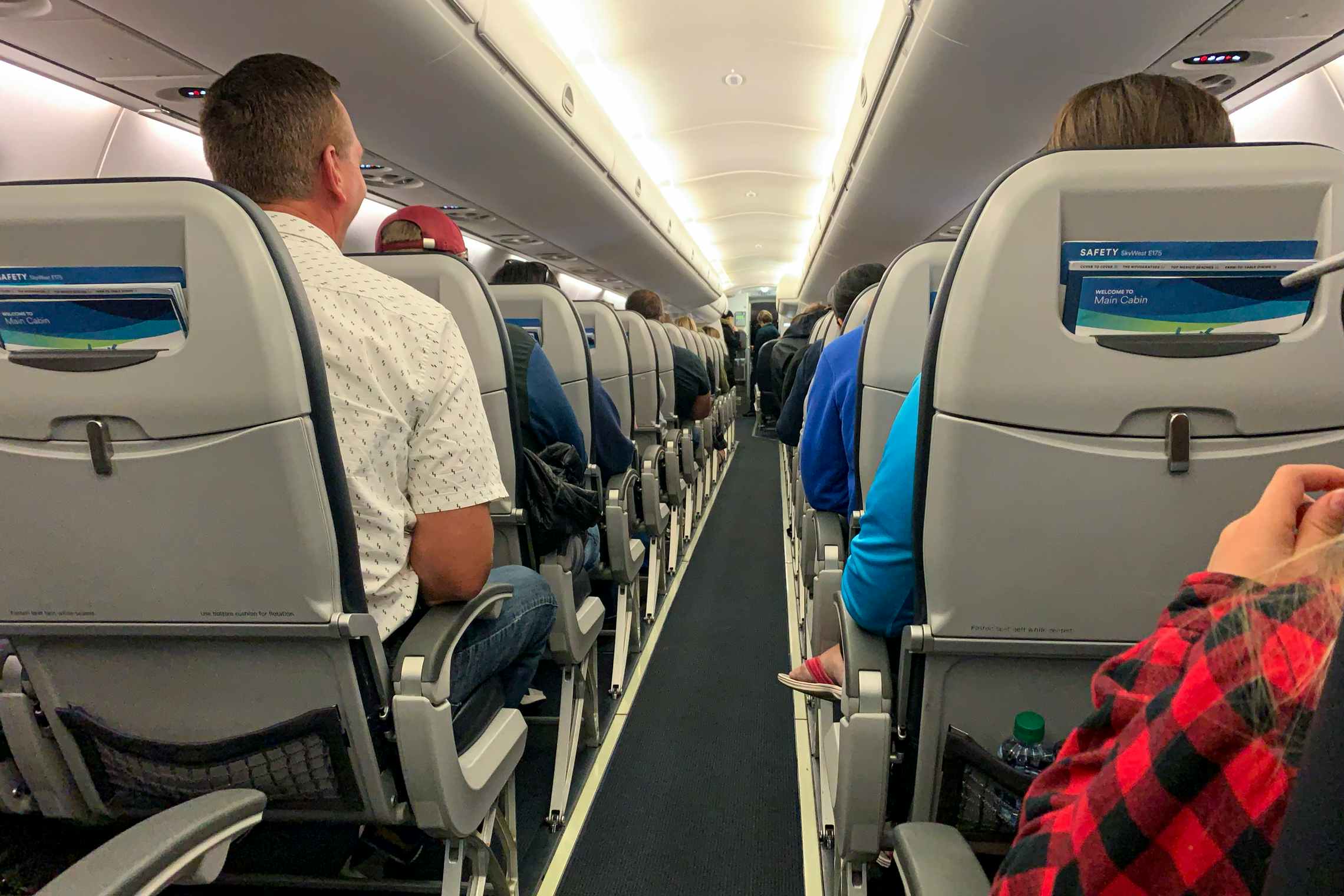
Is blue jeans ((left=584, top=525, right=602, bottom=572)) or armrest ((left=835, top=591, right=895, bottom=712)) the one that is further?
blue jeans ((left=584, top=525, right=602, bottom=572))

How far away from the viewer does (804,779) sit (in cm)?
265

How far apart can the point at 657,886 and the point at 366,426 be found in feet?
5.51

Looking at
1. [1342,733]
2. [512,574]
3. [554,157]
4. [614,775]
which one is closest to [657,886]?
[614,775]

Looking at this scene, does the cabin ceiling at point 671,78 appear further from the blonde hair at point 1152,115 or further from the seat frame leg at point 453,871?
the seat frame leg at point 453,871

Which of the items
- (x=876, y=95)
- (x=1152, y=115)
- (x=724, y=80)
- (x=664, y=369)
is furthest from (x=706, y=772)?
(x=724, y=80)

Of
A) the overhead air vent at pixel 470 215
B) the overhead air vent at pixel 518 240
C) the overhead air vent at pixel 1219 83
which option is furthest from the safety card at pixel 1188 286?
the overhead air vent at pixel 518 240

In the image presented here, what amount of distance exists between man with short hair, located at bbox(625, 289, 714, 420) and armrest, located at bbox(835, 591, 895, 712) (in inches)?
174

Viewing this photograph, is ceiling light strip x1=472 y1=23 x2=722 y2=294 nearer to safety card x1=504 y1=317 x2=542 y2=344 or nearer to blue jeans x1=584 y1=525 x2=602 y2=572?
safety card x1=504 y1=317 x2=542 y2=344

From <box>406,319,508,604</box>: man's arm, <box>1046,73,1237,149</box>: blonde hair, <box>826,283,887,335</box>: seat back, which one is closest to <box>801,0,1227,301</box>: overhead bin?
<box>826,283,887,335</box>: seat back

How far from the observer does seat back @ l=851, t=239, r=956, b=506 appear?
1871mm

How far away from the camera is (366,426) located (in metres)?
1.38

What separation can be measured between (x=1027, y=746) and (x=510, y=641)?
1153mm

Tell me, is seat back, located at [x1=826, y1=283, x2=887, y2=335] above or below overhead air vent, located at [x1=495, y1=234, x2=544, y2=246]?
below

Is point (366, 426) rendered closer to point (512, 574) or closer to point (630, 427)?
point (512, 574)
